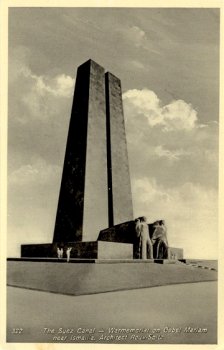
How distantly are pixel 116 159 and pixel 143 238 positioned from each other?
4.30 meters

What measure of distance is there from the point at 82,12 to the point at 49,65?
8.12 feet

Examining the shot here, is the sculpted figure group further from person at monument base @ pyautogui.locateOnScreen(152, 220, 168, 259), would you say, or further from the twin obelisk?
the twin obelisk

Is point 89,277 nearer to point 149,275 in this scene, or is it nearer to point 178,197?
point 149,275

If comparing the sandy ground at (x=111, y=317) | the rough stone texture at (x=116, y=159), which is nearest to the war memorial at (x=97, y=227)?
the rough stone texture at (x=116, y=159)

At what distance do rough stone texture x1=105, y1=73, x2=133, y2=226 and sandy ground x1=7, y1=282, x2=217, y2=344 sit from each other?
6.37m

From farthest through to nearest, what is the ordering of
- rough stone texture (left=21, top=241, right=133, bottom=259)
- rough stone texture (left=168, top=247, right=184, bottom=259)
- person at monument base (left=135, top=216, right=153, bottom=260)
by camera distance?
rough stone texture (left=168, top=247, right=184, bottom=259)
person at monument base (left=135, top=216, right=153, bottom=260)
rough stone texture (left=21, top=241, right=133, bottom=259)

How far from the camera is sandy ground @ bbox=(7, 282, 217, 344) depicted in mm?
7691

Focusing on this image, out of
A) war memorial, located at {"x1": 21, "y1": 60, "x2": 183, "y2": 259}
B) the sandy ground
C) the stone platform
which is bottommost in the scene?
the sandy ground

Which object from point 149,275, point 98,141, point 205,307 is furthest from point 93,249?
point 98,141

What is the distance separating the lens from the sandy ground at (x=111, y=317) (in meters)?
7.69

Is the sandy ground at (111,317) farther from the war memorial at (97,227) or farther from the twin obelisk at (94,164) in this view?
the twin obelisk at (94,164)

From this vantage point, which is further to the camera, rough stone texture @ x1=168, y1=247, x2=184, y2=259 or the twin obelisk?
the twin obelisk

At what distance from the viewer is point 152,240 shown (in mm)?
12578

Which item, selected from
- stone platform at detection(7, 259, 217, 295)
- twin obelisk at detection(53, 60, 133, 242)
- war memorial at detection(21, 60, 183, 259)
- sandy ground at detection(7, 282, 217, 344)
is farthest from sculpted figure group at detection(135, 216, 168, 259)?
sandy ground at detection(7, 282, 217, 344)
